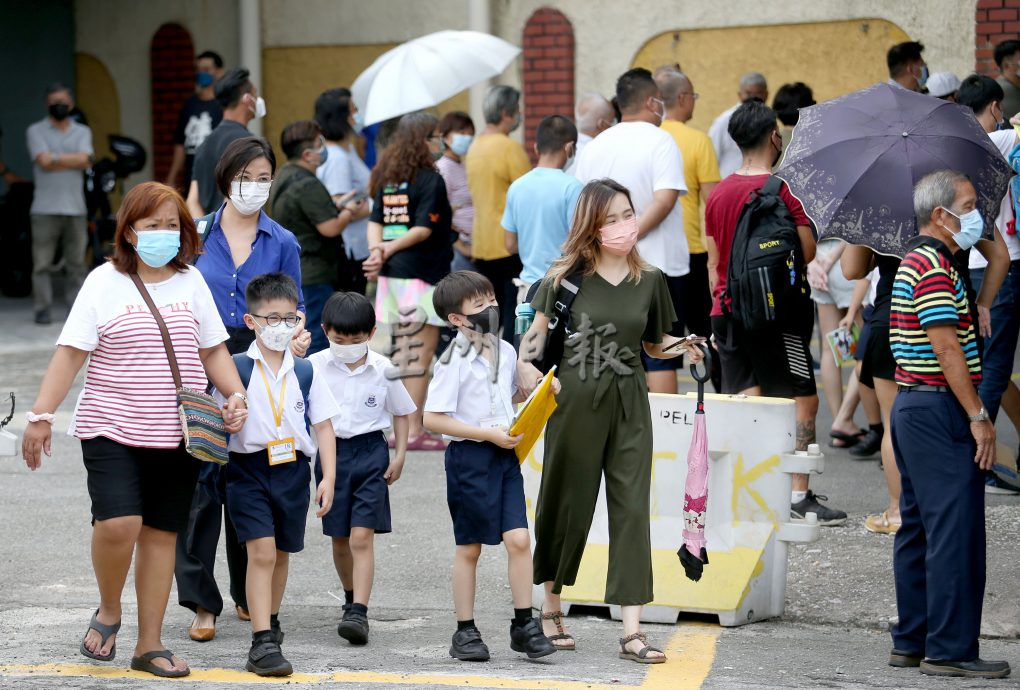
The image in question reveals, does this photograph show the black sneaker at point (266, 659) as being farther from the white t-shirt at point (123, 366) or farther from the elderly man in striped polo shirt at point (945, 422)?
the elderly man in striped polo shirt at point (945, 422)

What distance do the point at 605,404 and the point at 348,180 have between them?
15.0 feet

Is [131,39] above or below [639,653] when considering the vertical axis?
above

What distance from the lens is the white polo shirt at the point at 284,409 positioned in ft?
18.5

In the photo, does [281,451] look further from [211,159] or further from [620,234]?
[211,159]

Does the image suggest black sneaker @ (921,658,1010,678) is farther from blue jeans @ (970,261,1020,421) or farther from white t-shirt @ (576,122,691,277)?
white t-shirt @ (576,122,691,277)

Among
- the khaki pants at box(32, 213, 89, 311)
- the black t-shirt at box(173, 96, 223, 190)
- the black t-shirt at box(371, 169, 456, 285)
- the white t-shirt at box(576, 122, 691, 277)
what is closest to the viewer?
the white t-shirt at box(576, 122, 691, 277)

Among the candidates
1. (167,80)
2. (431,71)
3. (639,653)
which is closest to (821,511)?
(639,653)

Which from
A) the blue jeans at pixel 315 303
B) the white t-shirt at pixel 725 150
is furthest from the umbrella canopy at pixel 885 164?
the white t-shirt at pixel 725 150

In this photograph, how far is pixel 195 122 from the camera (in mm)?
14852

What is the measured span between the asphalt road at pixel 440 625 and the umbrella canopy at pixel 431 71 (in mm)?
3493

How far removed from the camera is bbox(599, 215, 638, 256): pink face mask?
225 inches

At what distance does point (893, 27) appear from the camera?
1452 centimetres

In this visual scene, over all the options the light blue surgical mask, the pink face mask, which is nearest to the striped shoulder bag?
the pink face mask

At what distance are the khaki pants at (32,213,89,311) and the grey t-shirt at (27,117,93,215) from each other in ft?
0.35
